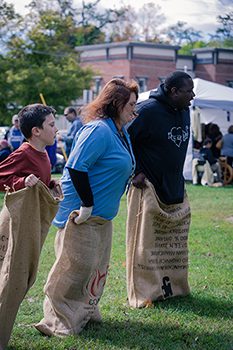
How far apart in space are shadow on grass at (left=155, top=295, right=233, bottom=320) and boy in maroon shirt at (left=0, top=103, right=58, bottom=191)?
1.90 metres

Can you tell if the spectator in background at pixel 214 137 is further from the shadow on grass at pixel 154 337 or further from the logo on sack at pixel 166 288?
the shadow on grass at pixel 154 337

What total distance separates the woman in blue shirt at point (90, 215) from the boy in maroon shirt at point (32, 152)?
21cm

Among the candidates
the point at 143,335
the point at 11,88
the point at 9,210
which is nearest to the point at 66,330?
the point at 143,335

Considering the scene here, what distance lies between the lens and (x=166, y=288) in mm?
7059

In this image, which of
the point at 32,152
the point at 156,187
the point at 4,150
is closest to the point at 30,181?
the point at 32,152

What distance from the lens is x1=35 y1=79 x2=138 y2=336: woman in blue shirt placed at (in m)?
5.71

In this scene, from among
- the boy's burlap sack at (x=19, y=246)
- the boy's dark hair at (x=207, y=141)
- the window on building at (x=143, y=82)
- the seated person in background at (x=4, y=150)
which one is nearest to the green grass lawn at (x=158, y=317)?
the boy's burlap sack at (x=19, y=246)

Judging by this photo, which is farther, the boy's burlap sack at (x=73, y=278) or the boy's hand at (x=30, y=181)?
the boy's burlap sack at (x=73, y=278)

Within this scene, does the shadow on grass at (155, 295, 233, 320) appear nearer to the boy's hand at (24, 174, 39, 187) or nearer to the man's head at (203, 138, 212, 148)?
the boy's hand at (24, 174, 39, 187)

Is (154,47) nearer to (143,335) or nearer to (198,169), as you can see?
(198,169)

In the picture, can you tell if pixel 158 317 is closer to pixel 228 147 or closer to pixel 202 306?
pixel 202 306

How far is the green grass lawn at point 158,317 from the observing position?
5.70 metres

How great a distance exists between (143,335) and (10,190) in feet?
5.25

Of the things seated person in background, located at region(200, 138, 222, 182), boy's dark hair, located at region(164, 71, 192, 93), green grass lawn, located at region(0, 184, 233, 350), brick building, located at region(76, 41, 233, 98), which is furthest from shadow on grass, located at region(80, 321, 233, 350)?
brick building, located at region(76, 41, 233, 98)
